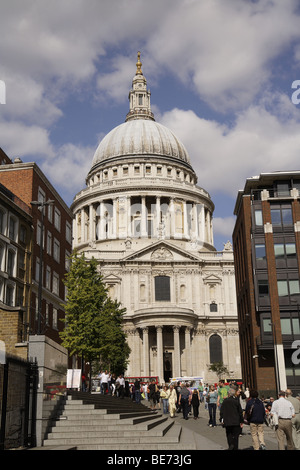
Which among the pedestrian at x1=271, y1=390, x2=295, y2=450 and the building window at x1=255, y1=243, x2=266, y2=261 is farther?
the building window at x1=255, y1=243, x2=266, y2=261

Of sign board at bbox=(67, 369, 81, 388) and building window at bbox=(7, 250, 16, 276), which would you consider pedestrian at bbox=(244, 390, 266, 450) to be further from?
building window at bbox=(7, 250, 16, 276)

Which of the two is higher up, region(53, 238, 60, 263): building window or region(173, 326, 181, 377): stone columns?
region(53, 238, 60, 263): building window

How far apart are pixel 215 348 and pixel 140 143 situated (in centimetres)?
5180

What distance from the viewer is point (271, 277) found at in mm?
52906

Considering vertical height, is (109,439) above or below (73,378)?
below

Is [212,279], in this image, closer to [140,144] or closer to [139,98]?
[140,144]

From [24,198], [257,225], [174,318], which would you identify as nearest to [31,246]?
[24,198]

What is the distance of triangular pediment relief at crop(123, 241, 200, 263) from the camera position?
92.1 m

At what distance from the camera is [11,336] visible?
21.5 m

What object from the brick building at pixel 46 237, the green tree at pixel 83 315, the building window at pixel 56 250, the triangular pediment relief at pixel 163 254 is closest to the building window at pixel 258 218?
the green tree at pixel 83 315

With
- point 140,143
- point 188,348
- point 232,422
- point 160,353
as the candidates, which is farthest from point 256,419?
point 140,143

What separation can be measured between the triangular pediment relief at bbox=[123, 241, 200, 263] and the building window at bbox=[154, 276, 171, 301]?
2.91 m

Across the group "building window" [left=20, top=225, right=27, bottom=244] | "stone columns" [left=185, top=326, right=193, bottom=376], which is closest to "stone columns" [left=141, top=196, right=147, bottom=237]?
"stone columns" [left=185, top=326, right=193, bottom=376]

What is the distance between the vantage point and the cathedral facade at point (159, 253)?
85938 mm
